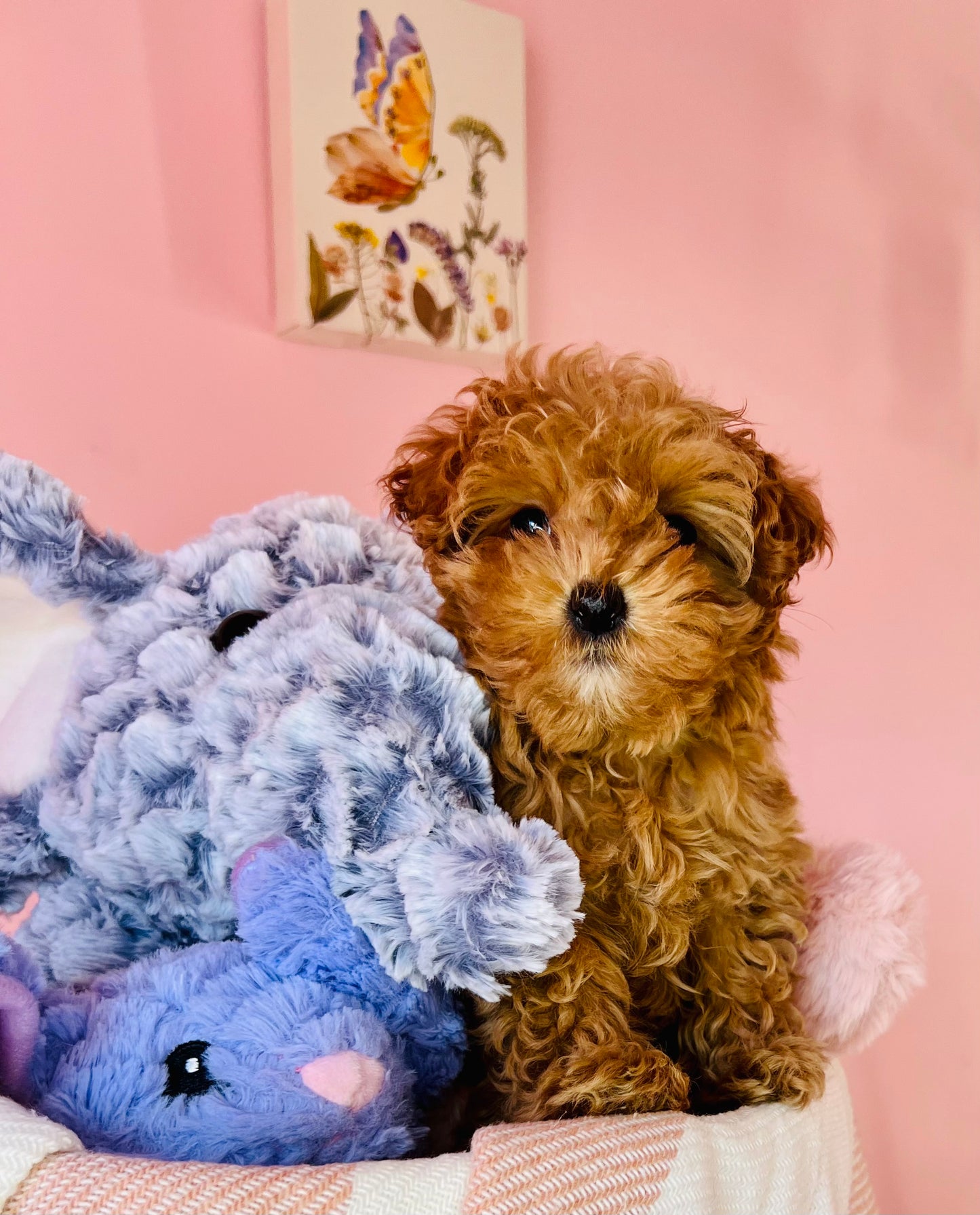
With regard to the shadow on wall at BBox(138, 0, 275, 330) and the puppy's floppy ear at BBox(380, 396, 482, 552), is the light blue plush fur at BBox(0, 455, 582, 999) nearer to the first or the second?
the puppy's floppy ear at BBox(380, 396, 482, 552)

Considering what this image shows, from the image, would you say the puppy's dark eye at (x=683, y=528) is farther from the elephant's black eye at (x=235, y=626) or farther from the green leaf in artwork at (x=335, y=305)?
the green leaf in artwork at (x=335, y=305)

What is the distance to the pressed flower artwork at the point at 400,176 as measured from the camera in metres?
1.42

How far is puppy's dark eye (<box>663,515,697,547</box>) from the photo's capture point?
35.1 inches

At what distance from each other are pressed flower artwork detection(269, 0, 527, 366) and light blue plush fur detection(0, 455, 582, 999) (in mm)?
704

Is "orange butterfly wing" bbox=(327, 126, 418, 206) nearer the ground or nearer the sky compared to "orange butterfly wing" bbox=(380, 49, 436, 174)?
nearer the ground

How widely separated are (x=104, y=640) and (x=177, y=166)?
857 mm

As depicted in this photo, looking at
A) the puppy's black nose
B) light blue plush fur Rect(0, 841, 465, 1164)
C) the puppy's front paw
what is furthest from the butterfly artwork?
the puppy's front paw

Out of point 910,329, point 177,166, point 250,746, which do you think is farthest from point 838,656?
point 250,746

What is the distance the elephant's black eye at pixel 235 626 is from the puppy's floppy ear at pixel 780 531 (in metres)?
0.45

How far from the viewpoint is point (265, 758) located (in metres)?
0.67

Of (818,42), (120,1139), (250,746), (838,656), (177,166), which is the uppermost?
(818,42)

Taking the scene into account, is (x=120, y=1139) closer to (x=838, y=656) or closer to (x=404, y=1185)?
(x=404, y=1185)

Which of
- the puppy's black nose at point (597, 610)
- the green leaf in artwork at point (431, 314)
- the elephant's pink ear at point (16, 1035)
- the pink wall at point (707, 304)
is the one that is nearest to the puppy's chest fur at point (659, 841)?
the puppy's black nose at point (597, 610)

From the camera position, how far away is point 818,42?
2.15m
